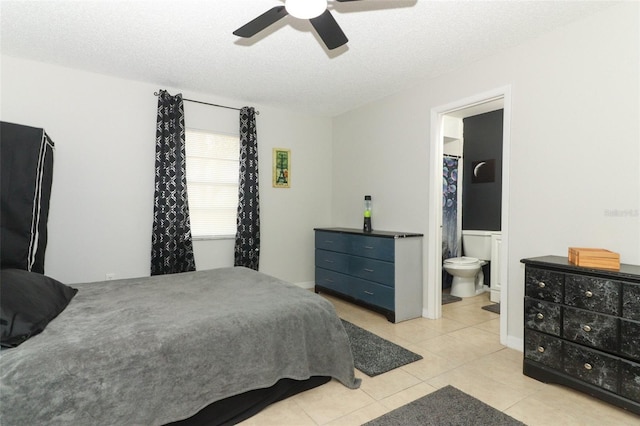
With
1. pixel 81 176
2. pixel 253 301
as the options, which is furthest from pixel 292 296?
pixel 81 176

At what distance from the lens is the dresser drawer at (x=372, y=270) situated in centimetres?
349

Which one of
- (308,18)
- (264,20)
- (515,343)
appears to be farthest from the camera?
(515,343)

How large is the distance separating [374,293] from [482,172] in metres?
2.49

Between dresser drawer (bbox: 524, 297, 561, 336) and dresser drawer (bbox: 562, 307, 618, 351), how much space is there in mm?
47

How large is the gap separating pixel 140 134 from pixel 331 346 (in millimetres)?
3131

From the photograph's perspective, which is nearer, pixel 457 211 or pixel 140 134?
pixel 140 134

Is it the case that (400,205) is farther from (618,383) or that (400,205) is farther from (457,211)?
(618,383)

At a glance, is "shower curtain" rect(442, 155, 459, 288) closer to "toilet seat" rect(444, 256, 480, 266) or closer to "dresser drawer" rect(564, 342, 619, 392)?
"toilet seat" rect(444, 256, 480, 266)

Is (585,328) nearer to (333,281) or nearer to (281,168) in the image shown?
(333,281)

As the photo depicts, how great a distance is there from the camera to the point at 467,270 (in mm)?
4270

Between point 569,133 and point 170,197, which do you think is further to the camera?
point 170,197

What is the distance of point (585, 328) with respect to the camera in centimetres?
204

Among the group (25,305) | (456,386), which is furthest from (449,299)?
(25,305)

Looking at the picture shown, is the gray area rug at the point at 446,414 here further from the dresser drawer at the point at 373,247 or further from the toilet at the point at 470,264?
the toilet at the point at 470,264
